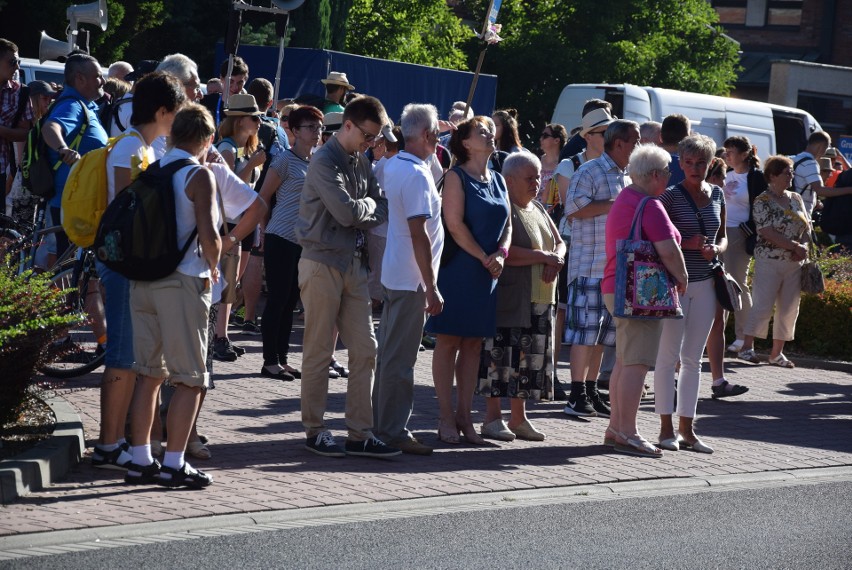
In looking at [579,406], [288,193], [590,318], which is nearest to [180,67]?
[288,193]

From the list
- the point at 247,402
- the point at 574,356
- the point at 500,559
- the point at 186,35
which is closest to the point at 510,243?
the point at 574,356

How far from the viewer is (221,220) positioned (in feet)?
23.8

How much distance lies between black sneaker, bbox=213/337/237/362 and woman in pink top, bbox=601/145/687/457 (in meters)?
3.77

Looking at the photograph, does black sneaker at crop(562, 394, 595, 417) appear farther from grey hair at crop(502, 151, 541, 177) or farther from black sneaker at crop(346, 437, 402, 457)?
black sneaker at crop(346, 437, 402, 457)

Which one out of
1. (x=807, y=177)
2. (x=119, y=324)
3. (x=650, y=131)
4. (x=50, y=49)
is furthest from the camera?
(x=50, y=49)

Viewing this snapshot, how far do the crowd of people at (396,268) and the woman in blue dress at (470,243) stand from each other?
0.5 inches

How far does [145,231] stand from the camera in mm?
6637

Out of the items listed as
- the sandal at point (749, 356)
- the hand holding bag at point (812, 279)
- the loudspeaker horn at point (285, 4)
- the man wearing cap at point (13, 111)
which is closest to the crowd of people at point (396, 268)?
the man wearing cap at point (13, 111)

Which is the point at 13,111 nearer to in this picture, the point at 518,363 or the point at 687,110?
the point at 518,363

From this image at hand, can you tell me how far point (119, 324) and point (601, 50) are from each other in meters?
35.6

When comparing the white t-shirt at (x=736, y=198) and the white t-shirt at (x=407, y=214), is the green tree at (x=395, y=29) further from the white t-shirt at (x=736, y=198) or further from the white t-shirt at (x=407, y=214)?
the white t-shirt at (x=407, y=214)

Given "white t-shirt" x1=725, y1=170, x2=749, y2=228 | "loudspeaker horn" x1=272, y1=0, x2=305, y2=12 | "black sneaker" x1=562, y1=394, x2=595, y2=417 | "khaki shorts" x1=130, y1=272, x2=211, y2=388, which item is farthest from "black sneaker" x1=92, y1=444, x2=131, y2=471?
"loudspeaker horn" x1=272, y1=0, x2=305, y2=12

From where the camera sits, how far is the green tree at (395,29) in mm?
39531

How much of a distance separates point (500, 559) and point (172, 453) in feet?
5.97
